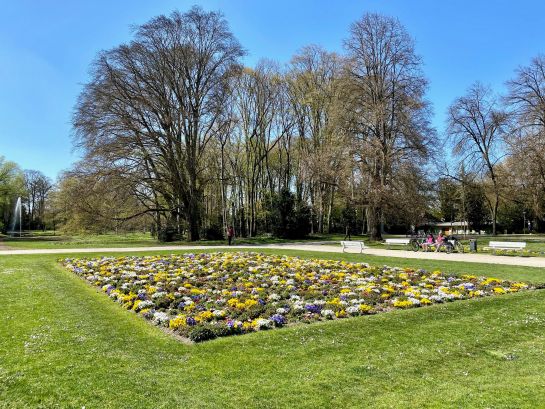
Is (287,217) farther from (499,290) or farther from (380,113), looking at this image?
(499,290)

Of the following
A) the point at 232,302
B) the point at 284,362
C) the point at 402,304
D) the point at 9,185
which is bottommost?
the point at 284,362

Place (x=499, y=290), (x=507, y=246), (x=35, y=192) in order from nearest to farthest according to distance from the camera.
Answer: (x=499, y=290) < (x=507, y=246) < (x=35, y=192)

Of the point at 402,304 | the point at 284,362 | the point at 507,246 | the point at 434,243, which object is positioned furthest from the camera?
the point at 434,243

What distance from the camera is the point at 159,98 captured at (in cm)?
3344

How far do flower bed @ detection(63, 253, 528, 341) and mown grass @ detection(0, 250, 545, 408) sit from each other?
1.70 feet

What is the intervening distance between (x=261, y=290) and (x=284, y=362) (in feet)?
14.8

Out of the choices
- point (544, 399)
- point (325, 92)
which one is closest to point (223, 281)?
point (544, 399)

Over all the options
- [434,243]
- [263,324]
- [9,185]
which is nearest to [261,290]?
[263,324]

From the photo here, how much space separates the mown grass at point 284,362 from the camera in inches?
177

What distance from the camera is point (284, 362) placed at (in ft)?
18.0

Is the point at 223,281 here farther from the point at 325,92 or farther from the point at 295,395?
the point at 325,92

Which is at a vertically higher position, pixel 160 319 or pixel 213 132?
pixel 213 132

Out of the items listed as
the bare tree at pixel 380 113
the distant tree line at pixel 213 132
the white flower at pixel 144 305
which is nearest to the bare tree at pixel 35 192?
the distant tree line at pixel 213 132

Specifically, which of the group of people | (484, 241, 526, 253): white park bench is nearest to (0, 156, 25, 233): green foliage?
the group of people
